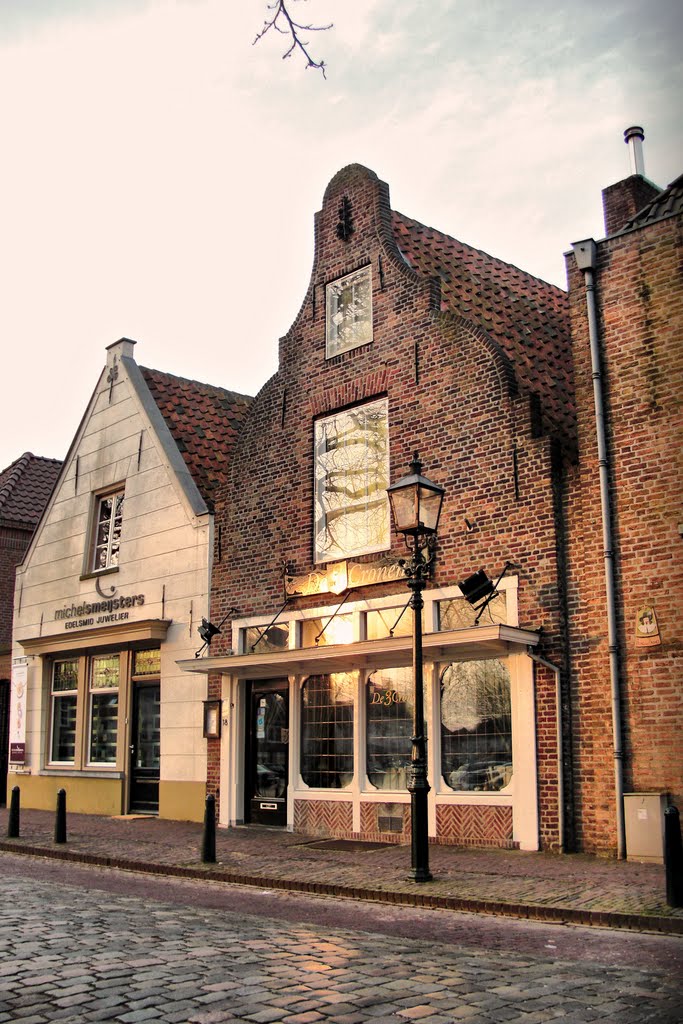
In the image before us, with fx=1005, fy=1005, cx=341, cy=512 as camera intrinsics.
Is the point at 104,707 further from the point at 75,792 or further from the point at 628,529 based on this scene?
the point at 628,529

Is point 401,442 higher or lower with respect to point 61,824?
higher

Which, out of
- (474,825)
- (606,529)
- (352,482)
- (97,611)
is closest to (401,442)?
(352,482)

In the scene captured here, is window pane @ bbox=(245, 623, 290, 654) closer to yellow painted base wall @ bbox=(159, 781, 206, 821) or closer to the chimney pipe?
yellow painted base wall @ bbox=(159, 781, 206, 821)

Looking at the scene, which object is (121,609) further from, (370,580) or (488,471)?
(488,471)

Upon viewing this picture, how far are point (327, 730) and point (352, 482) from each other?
3.85 m

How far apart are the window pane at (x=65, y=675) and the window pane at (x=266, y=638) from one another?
6.41 meters

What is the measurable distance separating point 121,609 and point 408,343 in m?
8.61

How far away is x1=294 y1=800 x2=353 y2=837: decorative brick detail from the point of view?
14727 mm

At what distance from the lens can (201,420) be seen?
70.1 ft

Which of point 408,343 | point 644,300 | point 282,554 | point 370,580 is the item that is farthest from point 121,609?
point 644,300

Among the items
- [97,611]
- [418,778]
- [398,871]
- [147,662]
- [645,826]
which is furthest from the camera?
[97,611]

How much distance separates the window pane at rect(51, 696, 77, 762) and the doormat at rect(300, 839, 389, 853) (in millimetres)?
8855

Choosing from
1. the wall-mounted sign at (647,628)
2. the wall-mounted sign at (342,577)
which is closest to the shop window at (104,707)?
the wall-mounted sign at (342,577)

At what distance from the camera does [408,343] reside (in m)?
15.2
